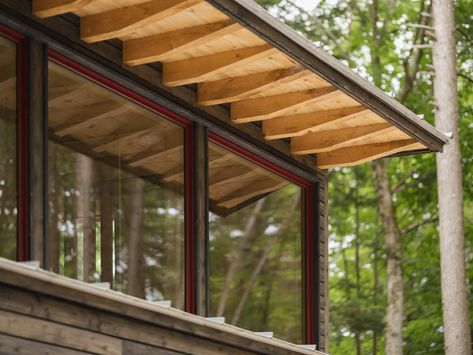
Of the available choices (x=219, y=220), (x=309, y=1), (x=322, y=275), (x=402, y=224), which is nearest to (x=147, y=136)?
(x=219, y=220)

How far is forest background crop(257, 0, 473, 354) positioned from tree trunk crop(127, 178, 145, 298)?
15192 mm

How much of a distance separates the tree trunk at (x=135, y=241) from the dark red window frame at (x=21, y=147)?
1098 mm

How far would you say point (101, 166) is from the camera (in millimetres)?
8008

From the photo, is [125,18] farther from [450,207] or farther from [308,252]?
[450,207]

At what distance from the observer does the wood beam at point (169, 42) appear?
7789 millimetres

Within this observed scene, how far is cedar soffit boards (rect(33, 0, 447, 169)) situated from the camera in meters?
7.61

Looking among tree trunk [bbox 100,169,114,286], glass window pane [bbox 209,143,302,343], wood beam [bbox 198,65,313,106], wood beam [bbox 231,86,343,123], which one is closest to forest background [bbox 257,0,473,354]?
glass window pane [bbox 209,143,302,343]

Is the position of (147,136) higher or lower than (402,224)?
lower

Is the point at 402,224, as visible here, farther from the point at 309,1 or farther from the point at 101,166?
the point at 101,166

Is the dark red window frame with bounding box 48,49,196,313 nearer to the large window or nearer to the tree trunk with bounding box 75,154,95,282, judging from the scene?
the large window

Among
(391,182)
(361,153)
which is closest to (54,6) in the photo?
(361,153)

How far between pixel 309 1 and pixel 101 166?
1832 cm

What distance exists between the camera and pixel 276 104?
954cm

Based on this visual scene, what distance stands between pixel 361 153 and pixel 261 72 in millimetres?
2304
